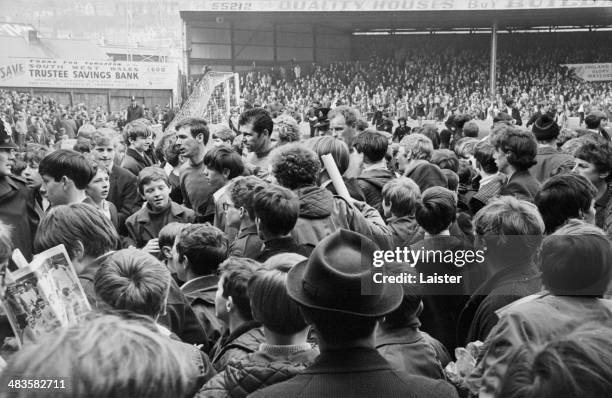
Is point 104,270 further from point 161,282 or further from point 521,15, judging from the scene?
point 521,15

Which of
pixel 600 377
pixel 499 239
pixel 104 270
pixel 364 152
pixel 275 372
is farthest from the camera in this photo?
pixel 364 152

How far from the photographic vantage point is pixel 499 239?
2.91 meters

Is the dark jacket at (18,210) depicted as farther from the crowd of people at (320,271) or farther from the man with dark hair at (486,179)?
the man with dark hair at (486,179)

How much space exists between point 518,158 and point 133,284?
2904 mm

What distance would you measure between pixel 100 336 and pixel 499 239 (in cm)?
195

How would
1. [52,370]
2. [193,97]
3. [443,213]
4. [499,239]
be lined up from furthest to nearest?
[193,97] < [443,213] < [499,239] < [52,370]

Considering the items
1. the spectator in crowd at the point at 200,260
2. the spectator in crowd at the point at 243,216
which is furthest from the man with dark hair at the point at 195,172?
the spectator in crowd at the point at 200,260

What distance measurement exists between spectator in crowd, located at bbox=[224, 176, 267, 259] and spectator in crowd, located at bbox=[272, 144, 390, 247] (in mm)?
162

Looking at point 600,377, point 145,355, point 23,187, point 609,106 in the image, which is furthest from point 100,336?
point 609,106

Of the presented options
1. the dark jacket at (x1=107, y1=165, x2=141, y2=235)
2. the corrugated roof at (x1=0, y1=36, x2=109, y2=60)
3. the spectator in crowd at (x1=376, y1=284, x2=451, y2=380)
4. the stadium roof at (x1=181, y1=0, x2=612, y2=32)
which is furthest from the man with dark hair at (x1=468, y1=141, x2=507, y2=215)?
the corrugated roof at (x1=0, y1=36, x2=109, y2=60)

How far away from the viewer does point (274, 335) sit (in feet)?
7.06

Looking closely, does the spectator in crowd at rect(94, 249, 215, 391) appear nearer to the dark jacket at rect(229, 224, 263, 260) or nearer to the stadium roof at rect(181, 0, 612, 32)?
the dark jacket at rect(229, 224, 263, 260)

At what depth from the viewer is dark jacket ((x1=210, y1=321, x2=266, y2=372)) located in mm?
2383

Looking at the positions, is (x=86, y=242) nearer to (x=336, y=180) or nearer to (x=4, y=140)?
(x=336, y=180)
